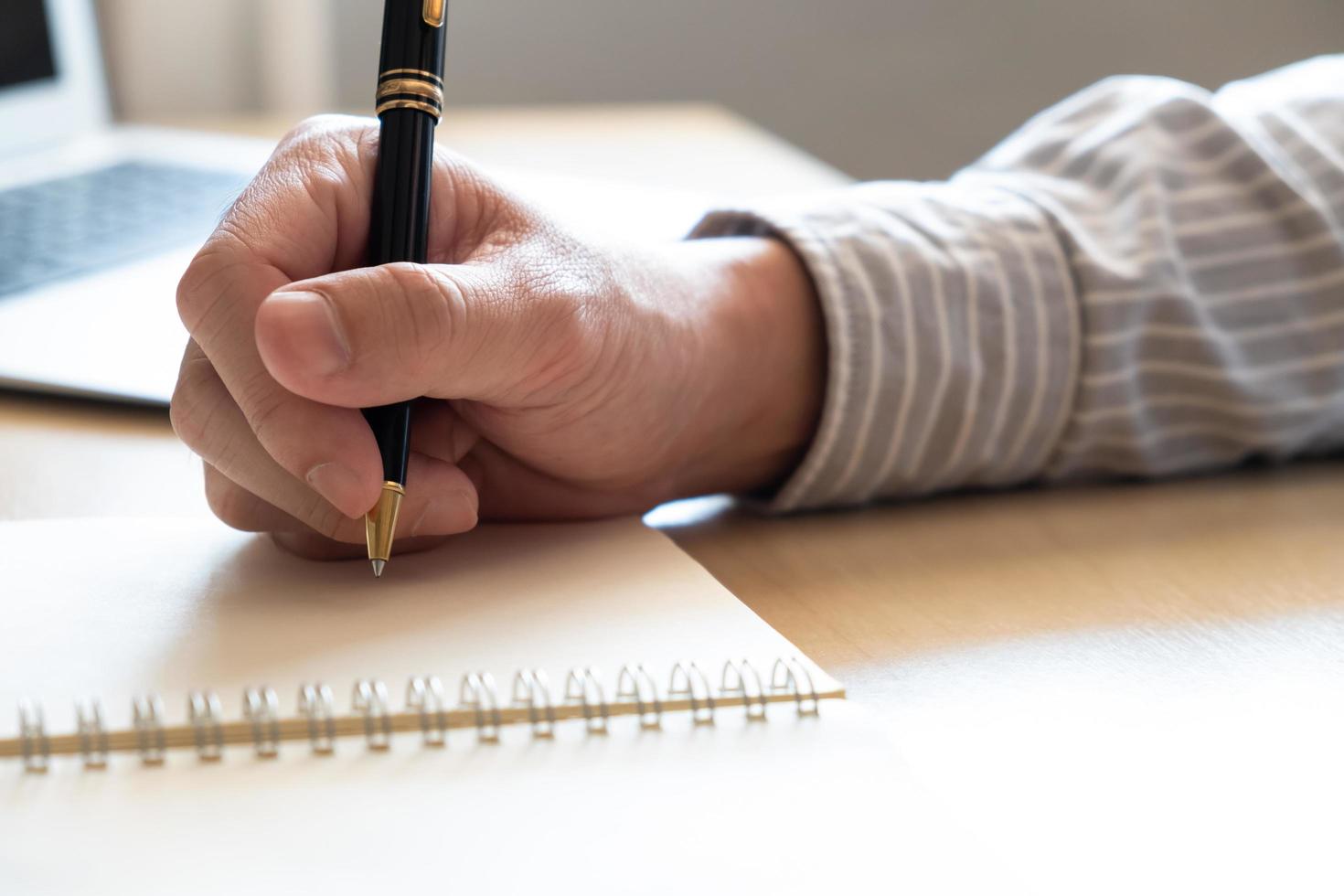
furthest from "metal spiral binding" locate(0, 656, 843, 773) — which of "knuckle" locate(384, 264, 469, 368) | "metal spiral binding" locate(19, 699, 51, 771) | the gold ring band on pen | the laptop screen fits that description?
the laptop screen

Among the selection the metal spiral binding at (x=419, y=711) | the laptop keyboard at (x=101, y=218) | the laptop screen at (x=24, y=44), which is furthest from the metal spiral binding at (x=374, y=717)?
the laptop screen at (x=24, y=44)

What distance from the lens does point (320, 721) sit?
13.7 inches

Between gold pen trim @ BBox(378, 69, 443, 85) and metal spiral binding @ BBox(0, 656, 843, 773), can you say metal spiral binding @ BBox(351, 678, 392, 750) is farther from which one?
gold pen trim @ BBox(378, 69, 443, 85)

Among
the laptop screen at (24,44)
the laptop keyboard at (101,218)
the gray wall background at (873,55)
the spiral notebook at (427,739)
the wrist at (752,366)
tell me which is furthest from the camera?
the gray wall background at (873,55)

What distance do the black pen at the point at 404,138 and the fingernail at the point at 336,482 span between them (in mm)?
26

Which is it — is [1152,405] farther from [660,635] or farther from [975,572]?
[660,635]

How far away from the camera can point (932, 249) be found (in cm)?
58

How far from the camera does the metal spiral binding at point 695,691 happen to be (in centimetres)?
36

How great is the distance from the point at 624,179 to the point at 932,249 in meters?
0.53

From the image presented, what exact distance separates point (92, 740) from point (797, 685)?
7.4 inches

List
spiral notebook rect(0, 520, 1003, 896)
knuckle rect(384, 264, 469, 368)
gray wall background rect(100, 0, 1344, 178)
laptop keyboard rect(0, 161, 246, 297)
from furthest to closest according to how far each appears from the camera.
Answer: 1. gray wall background rect(100, 0, 1344, 178)
2. laptop keyboard rect(0, 161, 246, 297)
3. knuckle rect(384, 264, 469, 368)
4. spiral notebook rect(0, 520, 1003, 896)

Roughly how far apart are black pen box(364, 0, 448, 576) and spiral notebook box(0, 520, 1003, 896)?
59 millimetres

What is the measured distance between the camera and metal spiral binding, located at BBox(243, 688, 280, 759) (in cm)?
34

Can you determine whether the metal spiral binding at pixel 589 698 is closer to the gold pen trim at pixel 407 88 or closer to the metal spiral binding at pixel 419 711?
the metal spiral binding at pixel 419 711
